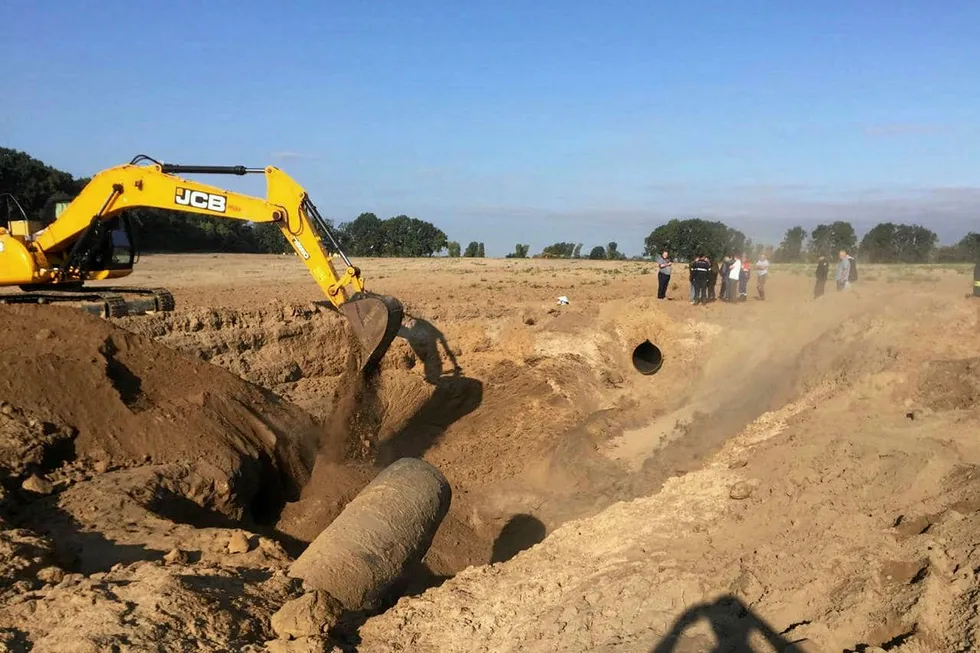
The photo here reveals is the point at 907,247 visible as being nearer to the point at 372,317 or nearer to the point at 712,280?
the point at 712,280

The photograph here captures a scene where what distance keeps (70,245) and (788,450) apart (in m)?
10.3

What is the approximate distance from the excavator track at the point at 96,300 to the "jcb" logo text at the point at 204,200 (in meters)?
2.09

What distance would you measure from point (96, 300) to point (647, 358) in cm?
991

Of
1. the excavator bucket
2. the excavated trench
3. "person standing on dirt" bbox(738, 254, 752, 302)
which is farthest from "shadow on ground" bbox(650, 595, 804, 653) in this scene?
"person standing on dirt" bbox(738, 254, 752, 302)

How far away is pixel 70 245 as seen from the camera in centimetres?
1105

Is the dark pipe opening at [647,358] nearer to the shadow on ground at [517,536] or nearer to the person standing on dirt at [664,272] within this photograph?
the person standing on dirt at [664,272]

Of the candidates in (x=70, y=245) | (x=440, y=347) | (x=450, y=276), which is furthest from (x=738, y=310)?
(x=450, y=276)

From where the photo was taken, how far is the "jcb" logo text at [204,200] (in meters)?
10.3

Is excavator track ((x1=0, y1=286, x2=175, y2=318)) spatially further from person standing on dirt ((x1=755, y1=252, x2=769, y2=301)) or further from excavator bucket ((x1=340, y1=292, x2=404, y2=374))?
person standing on dirt ((x1=755, y1=252, x2=769, y2=301))

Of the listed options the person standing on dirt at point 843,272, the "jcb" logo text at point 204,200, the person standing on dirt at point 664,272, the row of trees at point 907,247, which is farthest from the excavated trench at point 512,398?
the row of trees at point 907,247

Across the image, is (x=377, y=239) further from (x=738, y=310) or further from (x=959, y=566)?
(x=959, y=566)

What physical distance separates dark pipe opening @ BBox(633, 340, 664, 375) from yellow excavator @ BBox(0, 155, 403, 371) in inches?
243

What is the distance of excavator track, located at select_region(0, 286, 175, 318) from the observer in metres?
10.9

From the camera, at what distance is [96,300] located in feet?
36.3
